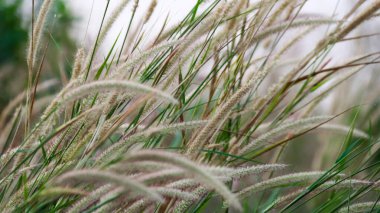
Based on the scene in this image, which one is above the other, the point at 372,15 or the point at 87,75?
the point at 372,15

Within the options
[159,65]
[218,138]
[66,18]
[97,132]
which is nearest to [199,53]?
[159,65]

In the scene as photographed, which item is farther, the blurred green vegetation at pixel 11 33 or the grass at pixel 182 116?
the blurred green vegetation at pixel 11 33

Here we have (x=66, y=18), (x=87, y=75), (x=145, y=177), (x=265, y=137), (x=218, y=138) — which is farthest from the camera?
(x=66, y=18)

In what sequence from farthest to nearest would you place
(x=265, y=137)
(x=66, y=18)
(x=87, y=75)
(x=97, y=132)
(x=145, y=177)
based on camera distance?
(x=66, y=18) < (x=87, y=75) < (x=265, y=137) < (x=97, y=132) < (x=145, y=177)

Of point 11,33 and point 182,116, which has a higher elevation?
point 11,33

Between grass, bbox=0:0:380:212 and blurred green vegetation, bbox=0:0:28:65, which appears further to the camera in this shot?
blurred green vegetation, bbox=0:0:28:65

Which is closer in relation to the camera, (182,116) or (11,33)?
(182,116)

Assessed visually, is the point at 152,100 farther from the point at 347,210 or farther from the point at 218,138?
the point at 347,210

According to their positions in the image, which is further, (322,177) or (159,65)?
(159,65)

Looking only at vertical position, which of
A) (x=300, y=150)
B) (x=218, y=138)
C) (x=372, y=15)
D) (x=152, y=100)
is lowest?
(x=300, y=150)
